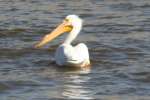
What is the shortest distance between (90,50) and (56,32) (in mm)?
853

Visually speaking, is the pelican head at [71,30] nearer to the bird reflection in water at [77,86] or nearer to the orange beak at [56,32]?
the orange beak at [56,32]

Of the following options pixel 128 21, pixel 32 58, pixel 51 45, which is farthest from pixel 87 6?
pixel 32 58

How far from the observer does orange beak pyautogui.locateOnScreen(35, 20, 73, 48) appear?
13.0 metres

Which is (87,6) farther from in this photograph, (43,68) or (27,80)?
(27,80)

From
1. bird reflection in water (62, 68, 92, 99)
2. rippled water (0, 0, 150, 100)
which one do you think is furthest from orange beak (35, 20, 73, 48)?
bird reflection in water (62, 68, 92, 99)

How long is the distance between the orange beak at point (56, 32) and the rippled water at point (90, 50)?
0.24m

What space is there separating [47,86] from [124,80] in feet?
4.06

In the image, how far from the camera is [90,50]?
13.6 meters

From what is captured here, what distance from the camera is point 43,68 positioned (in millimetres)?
12094

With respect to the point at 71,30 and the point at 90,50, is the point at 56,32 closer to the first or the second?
the point at 71,30

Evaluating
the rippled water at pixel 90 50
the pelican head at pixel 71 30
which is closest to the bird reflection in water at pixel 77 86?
the rippled water at pixel 90 50

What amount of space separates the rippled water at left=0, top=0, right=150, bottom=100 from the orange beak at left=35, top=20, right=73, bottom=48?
242mm

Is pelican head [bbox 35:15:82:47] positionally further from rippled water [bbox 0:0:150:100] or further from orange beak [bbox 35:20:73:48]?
rippled water [bbox 0:0:150:100]

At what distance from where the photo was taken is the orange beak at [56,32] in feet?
42.8
